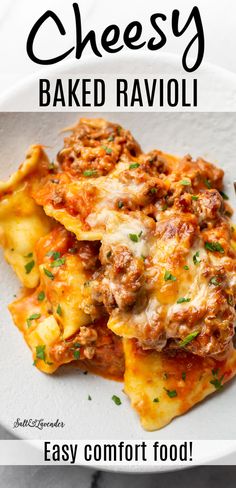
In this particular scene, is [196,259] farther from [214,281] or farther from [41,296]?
[41,296]

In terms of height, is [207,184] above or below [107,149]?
below

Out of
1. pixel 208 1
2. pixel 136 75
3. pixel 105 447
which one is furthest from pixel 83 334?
pixel 208 1

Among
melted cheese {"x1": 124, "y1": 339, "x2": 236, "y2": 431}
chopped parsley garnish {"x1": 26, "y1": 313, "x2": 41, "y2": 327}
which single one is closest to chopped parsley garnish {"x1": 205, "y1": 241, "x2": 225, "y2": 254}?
melted cheese {"x1": 124, "y1": 339, "x2": 236, "y2": 431}

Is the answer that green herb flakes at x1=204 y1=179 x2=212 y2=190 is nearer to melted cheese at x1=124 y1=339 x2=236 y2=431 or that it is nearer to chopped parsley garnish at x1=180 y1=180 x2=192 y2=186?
chopped parsley garnish at x1=180 y1=180 x2=192 y2=186

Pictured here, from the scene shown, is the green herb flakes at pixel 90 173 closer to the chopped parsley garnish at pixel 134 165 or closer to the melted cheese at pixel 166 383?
the chopped parsley garnish at pixel 134 165

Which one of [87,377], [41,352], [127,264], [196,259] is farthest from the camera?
[87,377]

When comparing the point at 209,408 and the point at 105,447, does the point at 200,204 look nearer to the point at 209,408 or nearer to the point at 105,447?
the point at 209,408

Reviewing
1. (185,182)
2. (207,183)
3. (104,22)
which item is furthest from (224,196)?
(104,22)
